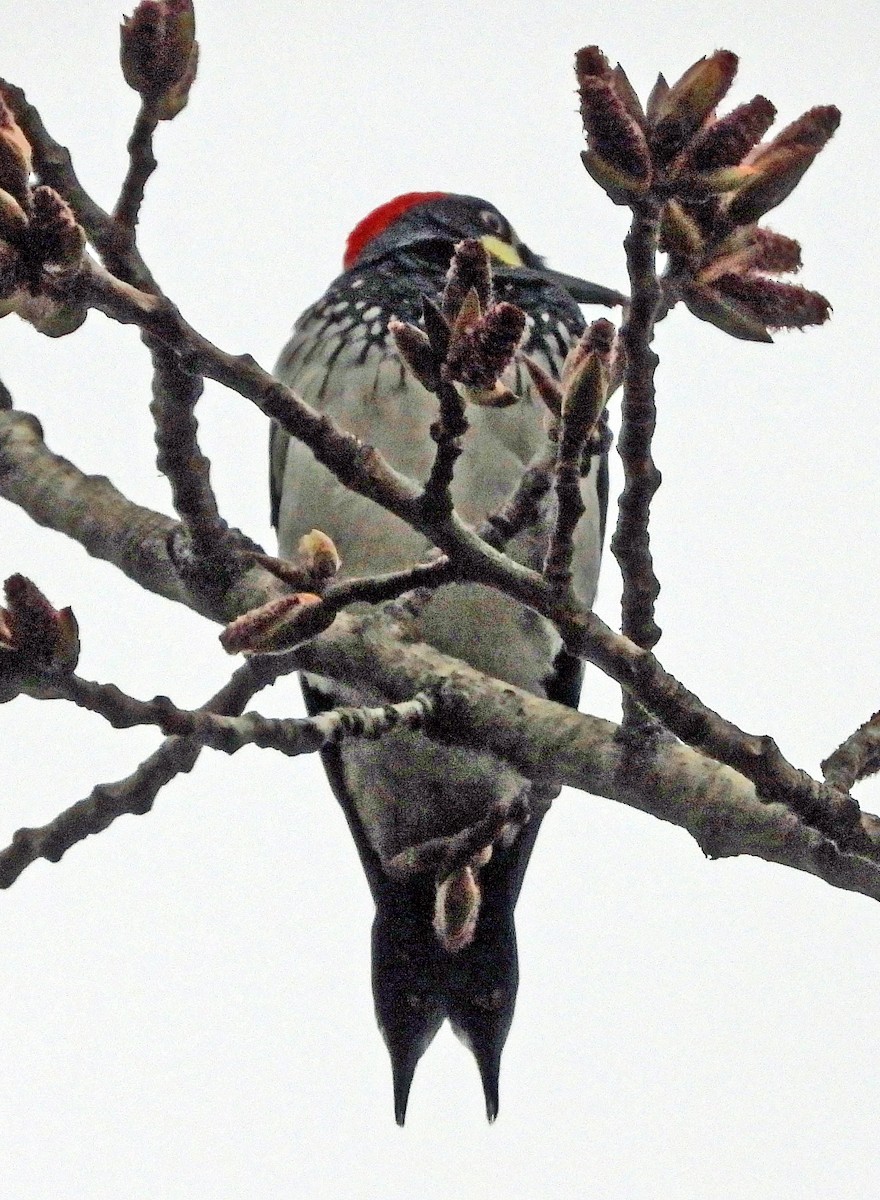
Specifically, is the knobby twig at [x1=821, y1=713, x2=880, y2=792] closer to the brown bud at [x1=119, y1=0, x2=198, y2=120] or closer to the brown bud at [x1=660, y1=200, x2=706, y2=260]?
the brown bud at [x1=660, y1=200, x2=706, y2=260]

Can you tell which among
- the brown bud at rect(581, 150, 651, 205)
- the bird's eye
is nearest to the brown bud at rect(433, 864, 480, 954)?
the brown bud at rect(581, 150, 651, 205)

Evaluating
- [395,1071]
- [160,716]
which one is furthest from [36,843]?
[395,1071]

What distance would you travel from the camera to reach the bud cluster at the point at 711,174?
136cm

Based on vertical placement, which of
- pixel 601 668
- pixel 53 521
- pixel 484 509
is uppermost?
pixel 484 509

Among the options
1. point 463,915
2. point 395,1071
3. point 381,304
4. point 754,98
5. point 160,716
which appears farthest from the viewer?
point 381,304

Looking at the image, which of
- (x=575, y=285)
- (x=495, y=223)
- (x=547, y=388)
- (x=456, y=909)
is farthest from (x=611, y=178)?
(x=495, y=223)

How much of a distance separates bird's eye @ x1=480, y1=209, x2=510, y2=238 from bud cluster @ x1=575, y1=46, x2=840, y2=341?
3197mm

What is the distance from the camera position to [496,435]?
3689 mm

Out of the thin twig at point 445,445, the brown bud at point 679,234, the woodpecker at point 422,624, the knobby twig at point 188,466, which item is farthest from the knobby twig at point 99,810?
the woodpecker at point 422,624

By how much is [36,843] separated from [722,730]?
3.05 feet

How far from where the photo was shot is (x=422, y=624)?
12.0ft

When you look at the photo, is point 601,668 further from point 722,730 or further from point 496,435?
point 496,435

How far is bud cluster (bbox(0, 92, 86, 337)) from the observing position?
1293mm

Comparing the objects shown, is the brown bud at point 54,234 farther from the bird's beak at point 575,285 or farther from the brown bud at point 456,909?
the bird's beak at point 575,285
